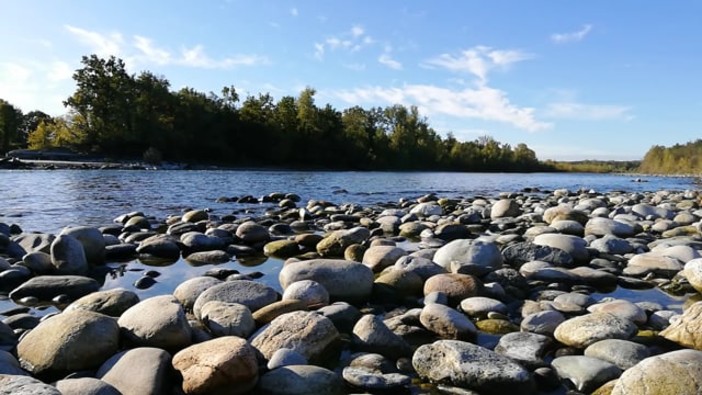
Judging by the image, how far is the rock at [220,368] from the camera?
8.95 feet

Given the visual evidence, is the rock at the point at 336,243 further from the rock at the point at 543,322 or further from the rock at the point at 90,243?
the rock at the point at 543,322

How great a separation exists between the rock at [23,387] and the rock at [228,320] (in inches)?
56.5

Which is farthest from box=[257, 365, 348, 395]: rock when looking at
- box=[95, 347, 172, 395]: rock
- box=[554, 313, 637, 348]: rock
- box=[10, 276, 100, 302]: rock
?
box=[10, 276, 100, 302]: rock

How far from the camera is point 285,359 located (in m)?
3.10

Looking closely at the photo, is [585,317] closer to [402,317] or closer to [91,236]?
[402,317]

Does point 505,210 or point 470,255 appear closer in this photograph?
point 470,255

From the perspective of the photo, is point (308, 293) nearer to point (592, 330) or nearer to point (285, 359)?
point (285, 359)

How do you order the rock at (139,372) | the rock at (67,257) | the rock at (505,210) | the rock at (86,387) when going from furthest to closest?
the rock at (505,210), the rock at (67,257), the rock at (139,372), the rock at (86,387)

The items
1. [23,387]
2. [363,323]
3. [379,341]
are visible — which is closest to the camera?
[23,387]

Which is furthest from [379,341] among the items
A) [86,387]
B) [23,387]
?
[23,387]

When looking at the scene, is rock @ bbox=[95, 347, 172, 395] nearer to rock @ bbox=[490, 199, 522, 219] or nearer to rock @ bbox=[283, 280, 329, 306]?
rock @ bbox=[283, 280, 329, 306]

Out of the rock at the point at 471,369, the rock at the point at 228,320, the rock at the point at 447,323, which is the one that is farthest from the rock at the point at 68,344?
the rock at the point at 447,323

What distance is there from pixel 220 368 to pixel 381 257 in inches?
129

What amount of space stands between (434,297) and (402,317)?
0.52 meters
